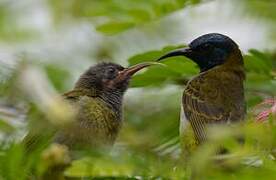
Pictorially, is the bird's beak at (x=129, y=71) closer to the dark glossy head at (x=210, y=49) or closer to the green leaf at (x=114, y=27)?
the green leaf at (x=114, y=27)

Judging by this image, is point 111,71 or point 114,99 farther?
point 111,71

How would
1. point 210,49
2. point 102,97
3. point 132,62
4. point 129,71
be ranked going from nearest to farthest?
point 132,62, point 129,71, point 102,97, point 210,49

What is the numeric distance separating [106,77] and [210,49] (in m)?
0.77

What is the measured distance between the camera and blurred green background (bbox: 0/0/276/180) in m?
1.82

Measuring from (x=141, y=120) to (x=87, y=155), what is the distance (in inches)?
98.8

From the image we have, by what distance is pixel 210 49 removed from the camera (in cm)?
528

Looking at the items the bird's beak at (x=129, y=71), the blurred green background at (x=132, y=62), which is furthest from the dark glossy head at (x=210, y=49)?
the bird's beak at (x=129, y=71)

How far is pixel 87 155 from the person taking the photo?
6.00 feet

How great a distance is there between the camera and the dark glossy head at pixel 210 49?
16.7ft

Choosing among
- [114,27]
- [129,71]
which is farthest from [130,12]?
[129,71]

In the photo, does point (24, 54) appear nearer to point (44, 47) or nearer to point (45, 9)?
point (44, 47)

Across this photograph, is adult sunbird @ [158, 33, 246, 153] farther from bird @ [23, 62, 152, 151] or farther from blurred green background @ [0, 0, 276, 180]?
bird @ [23, 62, 152, 151]

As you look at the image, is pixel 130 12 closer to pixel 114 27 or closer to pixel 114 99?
pixel 114 27

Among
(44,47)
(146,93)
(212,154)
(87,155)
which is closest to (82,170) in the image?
(87,155)
